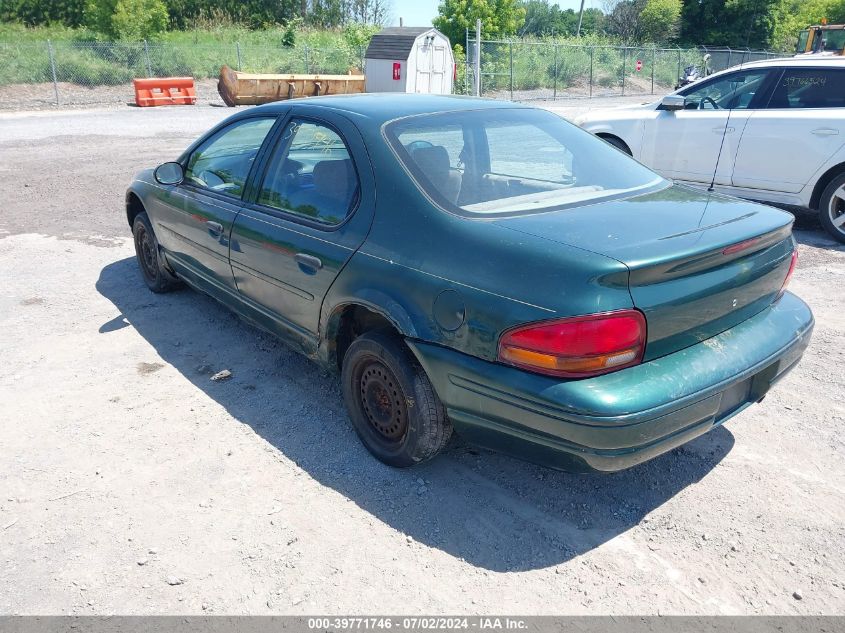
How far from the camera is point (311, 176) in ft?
12.1

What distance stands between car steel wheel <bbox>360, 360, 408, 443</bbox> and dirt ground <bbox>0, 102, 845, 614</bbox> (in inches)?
7.7

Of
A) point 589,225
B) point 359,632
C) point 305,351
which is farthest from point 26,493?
point 589,225

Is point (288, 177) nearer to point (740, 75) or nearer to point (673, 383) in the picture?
point (673, 383)

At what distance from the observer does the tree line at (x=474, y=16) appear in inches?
1344

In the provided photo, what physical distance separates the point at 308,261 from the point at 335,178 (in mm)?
440

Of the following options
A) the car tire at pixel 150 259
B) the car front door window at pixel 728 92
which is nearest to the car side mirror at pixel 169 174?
the car tire at pixel 150 259

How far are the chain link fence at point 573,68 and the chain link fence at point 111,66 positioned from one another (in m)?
5.73

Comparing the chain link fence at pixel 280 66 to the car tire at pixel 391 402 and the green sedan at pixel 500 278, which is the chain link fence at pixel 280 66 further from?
the car tire at pixel 391 402

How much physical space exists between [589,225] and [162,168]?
3053mm

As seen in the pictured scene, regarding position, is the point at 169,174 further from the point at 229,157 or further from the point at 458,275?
the point at 458,275

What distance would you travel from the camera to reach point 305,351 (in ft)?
12.3

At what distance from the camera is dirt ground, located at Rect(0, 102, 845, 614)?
2559mm

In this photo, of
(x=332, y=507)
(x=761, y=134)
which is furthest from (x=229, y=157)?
(x=761, y=134)

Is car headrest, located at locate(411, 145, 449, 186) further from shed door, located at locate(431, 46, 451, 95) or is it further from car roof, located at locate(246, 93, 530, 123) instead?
shed door, located at locate(431, 46, 451, 95)
